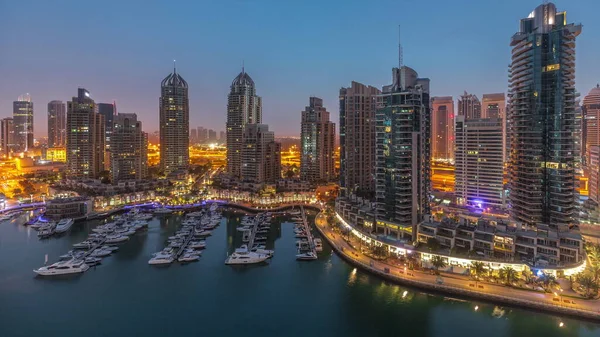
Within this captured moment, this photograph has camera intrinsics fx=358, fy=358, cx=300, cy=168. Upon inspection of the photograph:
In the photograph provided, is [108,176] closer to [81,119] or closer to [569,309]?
[81,119]

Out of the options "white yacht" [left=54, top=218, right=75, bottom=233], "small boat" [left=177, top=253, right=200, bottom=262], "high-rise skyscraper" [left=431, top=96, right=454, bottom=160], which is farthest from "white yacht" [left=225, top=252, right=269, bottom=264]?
"high-rise skyscraper" [left=431, top=96, right=454, bottom=160]

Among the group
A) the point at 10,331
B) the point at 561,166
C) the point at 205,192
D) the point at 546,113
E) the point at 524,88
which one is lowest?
the point at 10,331

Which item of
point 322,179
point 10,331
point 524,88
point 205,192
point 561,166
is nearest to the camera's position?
point 10,331

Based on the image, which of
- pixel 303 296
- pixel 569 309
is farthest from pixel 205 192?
pixel 569 309

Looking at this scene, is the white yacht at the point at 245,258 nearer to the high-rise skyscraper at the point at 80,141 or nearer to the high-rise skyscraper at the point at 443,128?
the high-rise skyscraper at the point at 80,141

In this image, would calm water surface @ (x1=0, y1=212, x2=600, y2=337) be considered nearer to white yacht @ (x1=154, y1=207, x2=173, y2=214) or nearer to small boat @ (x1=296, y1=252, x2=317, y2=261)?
small boat @ (x1=296, y1=252, x2=317, y2=261)
